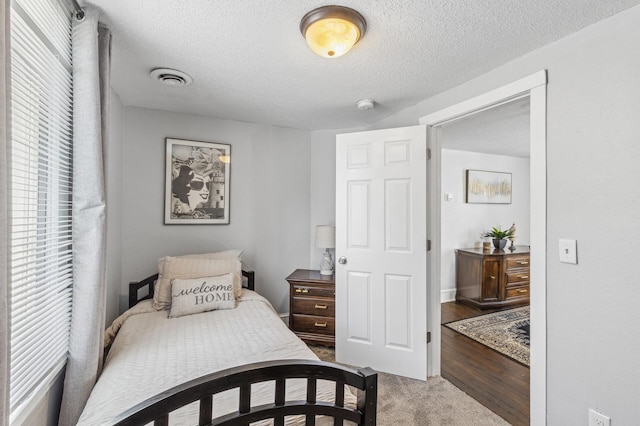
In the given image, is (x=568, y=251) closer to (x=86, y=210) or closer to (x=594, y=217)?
(x=594, y=217)

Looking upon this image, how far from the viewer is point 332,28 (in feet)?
4.61

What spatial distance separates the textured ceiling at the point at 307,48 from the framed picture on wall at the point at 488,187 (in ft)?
8.43

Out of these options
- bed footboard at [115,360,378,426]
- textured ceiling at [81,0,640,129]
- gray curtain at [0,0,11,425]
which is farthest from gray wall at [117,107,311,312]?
bed footboard at [115,360,378,426]

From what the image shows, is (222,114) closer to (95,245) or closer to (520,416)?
(95,245)

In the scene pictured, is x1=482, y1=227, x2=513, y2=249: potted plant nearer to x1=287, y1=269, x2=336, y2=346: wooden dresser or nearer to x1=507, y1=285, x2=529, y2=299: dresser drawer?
x1=507, y1=285, x2=529, y2=299: dresser drawer

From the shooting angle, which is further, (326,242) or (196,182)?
(326,242)

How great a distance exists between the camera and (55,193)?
4.25ft

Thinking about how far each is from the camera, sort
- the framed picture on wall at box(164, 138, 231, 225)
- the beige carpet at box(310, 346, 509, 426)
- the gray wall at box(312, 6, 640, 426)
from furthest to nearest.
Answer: the framed picture on wall at box(164, 138, 231, 225), the beige carpet at box(310, 346, 509, 426), the gray wall at box(312, 6, 640, 426)

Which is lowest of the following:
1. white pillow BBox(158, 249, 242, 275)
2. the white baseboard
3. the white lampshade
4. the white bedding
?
the white baseboard

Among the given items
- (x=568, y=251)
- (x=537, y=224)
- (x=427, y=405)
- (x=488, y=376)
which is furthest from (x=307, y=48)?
(x=488, y=376)

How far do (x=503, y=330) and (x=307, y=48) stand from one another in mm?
3557

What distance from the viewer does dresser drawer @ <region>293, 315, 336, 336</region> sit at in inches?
112

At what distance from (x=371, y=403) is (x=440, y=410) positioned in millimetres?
1349

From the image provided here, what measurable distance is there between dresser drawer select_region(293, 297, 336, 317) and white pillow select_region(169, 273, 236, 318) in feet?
2.36
